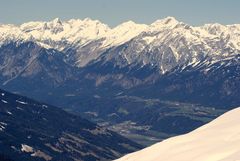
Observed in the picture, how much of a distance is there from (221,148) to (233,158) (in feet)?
15.5

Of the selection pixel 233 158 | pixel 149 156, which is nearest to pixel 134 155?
pixel 149 156

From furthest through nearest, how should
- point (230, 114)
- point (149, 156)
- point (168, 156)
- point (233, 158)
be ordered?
point (230, 114), point (149, 156), point (168, 156), point (233, 158)

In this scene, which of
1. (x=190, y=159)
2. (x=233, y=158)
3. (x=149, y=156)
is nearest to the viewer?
(x=233, y=158)

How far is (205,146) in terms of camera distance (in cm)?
5391

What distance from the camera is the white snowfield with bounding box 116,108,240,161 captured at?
165 ft

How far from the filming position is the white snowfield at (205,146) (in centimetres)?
5033

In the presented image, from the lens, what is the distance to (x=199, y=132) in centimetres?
6147

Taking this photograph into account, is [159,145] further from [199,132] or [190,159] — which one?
[190,159]

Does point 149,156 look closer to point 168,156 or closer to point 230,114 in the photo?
point 168,156

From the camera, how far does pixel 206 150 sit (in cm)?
5234

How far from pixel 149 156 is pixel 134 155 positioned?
2.49 meters

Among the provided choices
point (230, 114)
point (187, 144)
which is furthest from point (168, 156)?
point (230, 114)

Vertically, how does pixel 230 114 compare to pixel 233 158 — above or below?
above

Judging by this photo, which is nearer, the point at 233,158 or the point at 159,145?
the point at 233,158
